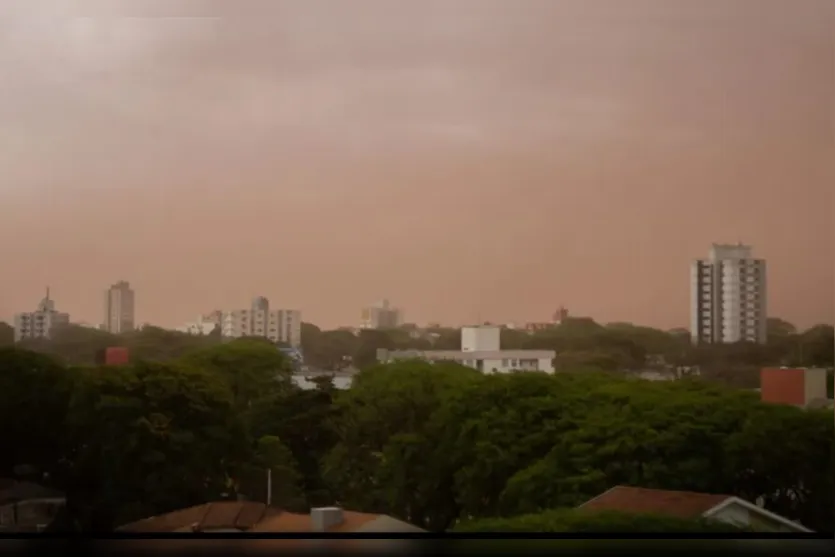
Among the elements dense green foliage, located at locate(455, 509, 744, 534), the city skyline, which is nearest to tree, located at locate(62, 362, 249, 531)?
the city skyline

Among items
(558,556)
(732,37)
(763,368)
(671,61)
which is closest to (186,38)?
(671,61)

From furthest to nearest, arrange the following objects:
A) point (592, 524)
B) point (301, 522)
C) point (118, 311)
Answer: point (118, 311), point (301, 522), point (592, 524)

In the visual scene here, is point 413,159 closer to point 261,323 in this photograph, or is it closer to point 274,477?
point 261,323

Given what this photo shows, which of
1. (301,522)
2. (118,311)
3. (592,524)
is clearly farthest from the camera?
(118,311)

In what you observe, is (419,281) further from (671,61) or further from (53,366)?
(53,366)

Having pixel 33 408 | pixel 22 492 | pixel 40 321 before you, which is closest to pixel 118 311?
pixel 40 321

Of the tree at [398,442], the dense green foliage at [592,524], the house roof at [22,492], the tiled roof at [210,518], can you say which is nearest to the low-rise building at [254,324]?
the tree at [398,442]
